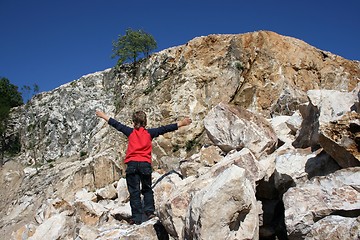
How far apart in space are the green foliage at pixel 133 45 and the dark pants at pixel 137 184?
56.8 feet

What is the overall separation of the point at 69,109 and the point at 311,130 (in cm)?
2060

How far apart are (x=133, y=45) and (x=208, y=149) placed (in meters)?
16.2

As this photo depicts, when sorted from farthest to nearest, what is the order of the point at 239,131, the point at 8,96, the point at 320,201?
the point at 8,96
the point at 239,131
the point at 320,201

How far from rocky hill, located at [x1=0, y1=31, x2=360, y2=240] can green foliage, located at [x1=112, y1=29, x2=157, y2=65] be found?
2.57 ft

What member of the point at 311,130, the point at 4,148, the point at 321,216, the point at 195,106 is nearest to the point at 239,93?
the point at 195,106

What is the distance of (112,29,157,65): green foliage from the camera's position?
72.1 ft

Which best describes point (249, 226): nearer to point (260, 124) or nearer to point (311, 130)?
point (311, 130)

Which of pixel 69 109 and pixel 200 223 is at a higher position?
pixel 69 109

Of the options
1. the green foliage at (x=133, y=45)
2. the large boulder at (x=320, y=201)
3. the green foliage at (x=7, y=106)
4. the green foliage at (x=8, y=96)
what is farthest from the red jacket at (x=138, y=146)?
the green foliage at (x=8, y=96)

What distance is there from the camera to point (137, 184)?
570cm

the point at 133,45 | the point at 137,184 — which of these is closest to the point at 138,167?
the point at 137,184

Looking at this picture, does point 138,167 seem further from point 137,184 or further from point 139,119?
point 139,119

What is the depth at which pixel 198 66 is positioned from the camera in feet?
64.5

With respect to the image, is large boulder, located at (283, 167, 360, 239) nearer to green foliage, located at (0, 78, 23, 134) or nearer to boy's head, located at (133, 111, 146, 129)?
boy's head, located at (133, 111, 146, 129)
